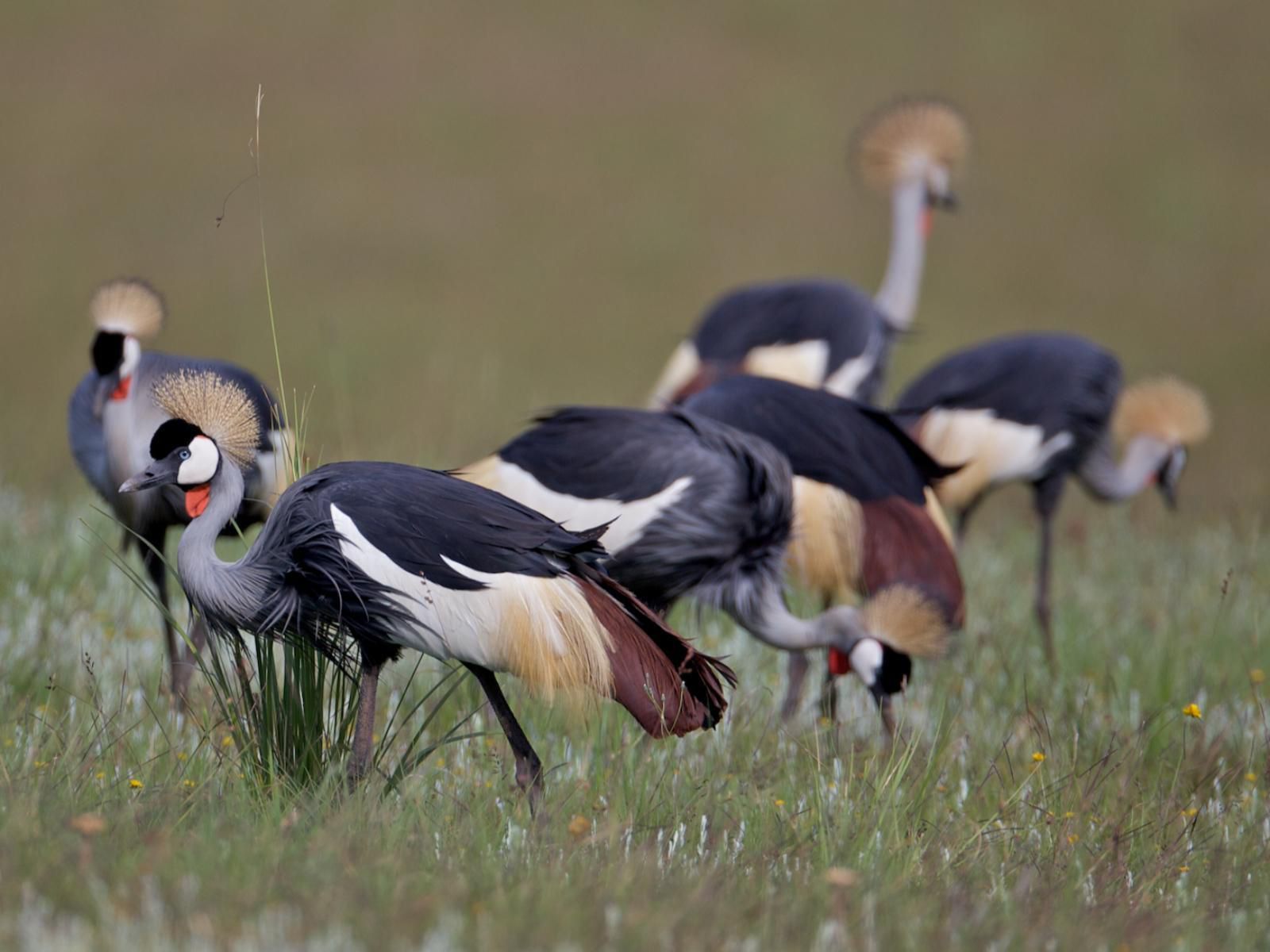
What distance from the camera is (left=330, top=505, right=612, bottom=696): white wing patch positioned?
368cm

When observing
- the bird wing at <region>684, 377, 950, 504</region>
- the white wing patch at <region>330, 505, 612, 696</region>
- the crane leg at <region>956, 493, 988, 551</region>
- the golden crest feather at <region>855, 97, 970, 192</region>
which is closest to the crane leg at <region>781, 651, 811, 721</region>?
the bird wing at <region>684, 377, 950, 504</region>

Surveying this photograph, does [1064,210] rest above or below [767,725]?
above

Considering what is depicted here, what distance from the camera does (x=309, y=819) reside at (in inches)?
127

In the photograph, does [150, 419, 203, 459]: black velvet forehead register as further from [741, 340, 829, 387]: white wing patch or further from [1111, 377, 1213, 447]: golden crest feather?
[1111, 377, 1213, 447]: golden crest feather

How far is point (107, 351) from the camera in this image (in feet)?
16.6

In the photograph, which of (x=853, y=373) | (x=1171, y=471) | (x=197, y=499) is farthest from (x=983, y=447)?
(x=197, y=499)

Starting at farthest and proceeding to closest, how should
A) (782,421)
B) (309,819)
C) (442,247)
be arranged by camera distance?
(442,247)
(782,421)
(309,819)

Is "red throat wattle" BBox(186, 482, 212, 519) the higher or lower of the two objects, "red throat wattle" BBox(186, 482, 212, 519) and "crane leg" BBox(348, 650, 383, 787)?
the higher

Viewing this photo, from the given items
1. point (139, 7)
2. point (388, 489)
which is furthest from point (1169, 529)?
point (139, 7)

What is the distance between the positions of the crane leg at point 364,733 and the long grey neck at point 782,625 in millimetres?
1882

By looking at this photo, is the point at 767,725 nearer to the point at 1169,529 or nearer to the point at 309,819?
the point at 309,819

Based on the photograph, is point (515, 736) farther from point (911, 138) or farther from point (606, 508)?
point (911, 138)

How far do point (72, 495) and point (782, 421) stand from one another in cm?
406

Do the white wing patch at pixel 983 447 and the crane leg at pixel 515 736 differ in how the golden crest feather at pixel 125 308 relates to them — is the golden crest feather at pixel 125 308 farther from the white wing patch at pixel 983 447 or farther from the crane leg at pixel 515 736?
the white wing patch at pixel 983 447
